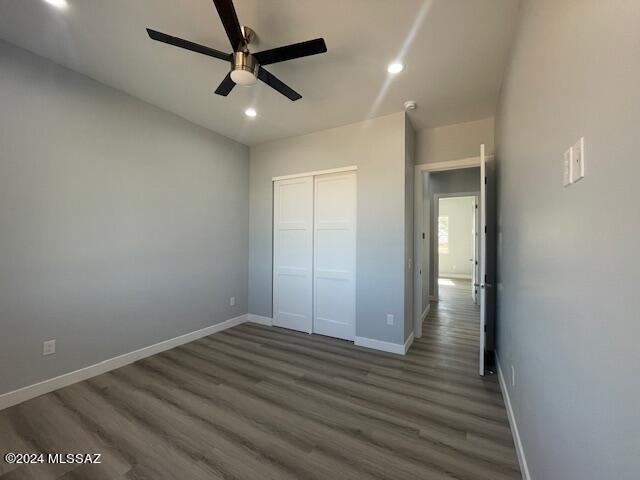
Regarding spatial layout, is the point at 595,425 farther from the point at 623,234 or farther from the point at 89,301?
the point at 89,301

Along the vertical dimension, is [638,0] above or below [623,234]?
above

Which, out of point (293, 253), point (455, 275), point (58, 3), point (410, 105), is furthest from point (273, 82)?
point (455, 275)

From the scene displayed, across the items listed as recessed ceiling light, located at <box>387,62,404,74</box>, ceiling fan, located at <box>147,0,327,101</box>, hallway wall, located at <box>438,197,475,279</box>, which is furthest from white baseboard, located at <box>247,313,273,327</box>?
hallway wall, located at <box>438,197,475,279</box>

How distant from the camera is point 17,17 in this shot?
1.86 m

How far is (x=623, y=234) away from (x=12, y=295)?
3.51m

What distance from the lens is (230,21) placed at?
1596 millimetres

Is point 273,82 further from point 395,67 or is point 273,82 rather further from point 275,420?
point 275,420

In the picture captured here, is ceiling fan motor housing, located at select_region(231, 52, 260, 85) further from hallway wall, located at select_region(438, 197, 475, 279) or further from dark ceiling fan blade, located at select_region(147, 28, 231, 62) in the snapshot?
hallway wall, located at select_region(438, 197, 475, 279)

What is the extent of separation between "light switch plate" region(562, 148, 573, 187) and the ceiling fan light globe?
190 cm

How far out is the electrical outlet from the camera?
228cm

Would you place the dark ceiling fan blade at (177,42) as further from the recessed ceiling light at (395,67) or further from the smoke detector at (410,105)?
the smoke detector at (410,105)

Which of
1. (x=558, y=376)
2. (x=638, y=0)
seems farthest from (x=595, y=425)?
(x=638, y=0)

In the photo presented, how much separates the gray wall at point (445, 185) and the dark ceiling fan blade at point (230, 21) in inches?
147

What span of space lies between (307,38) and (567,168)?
6.31 ft
